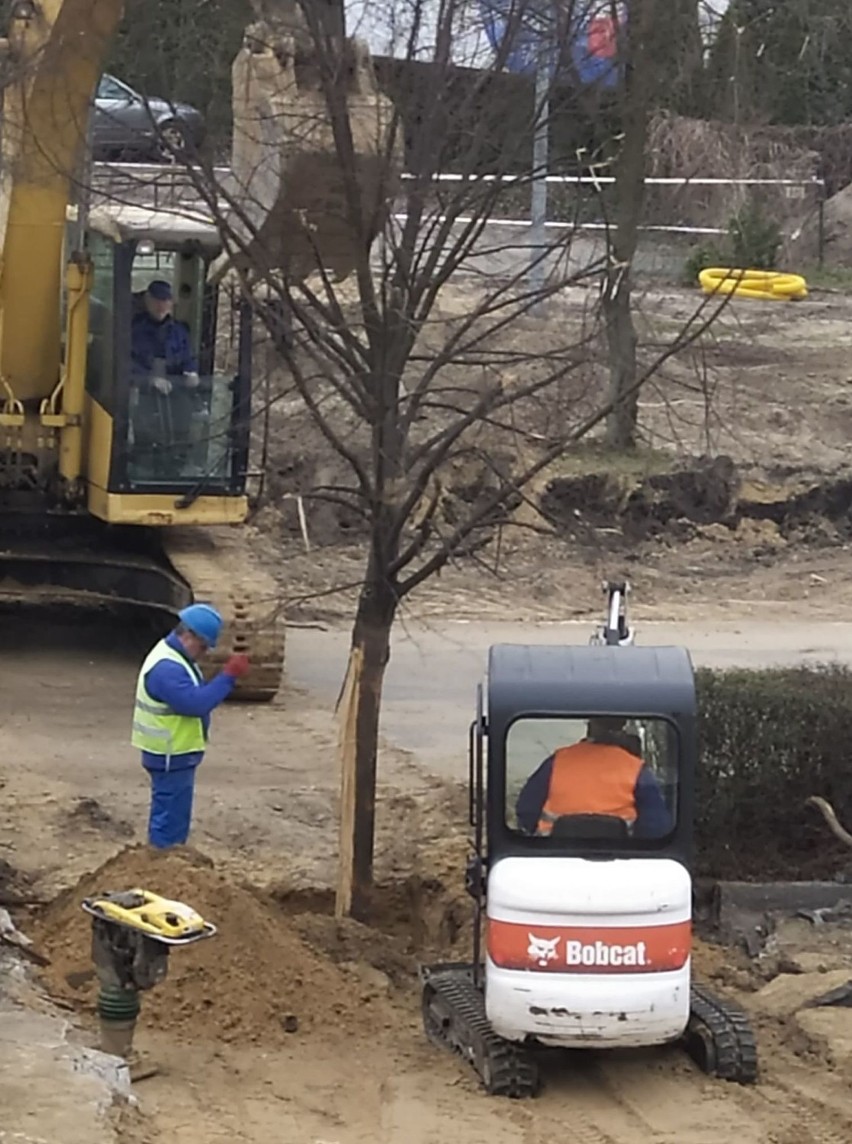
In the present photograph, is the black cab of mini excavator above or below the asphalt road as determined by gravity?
above

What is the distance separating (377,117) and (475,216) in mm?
620

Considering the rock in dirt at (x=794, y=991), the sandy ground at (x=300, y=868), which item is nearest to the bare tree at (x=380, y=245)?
the sandy ground at (x=300, y=868)

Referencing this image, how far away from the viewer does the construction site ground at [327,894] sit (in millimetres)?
8258

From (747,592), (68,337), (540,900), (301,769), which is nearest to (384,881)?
(301,769)

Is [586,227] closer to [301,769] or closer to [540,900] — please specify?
[540,900]

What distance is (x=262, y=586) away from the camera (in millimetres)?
15047

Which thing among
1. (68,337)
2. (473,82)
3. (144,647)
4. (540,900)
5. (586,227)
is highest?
(473,82)

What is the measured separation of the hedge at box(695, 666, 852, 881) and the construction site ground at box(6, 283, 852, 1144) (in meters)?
1.09

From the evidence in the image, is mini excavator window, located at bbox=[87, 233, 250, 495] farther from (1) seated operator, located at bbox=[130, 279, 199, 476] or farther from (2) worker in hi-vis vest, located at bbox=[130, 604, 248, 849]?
(2) worker in hi-vis vest, located at bbox=[130, 604, 248, 849]

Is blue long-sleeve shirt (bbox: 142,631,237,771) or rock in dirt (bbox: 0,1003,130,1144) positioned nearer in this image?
rock in dirt (bbox: 0,1003,130,1144)

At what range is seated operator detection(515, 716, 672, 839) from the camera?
8.43 metres

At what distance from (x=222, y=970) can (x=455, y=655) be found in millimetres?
7622

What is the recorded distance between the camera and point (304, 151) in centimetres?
976

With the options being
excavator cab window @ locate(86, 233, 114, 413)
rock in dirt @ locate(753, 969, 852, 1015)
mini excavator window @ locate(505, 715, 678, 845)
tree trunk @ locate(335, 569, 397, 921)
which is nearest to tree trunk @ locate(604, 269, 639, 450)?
tree trunk @ locate(335, 569, 397, 921)
